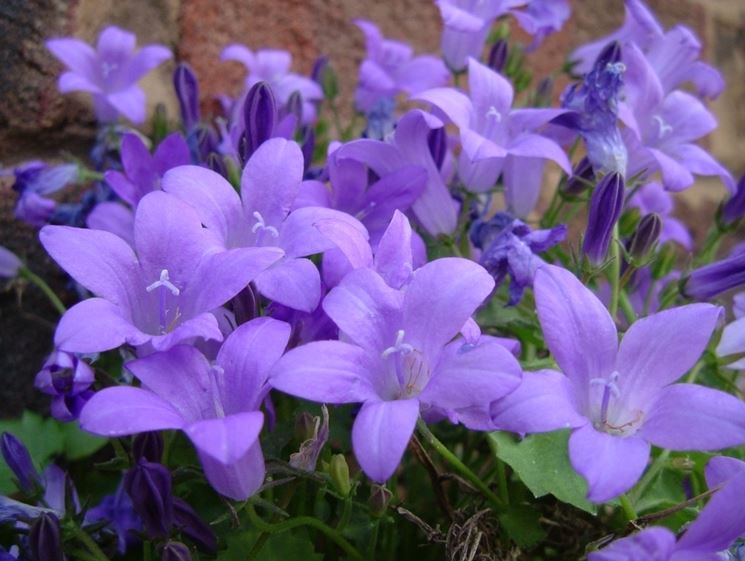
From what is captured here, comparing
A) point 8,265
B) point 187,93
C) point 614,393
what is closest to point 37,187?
point 8,265

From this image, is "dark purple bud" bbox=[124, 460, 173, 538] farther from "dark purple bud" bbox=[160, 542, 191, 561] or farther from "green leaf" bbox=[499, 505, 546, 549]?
"green leaf" bbox=[499, 505, 546, 549]

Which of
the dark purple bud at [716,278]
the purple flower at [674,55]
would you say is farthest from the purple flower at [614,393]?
the purple flower at [674,55]

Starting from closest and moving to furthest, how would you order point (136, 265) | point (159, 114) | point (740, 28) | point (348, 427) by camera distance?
point (136, 265) < point (348, 427) < point (159, 114) < point (740, 28)

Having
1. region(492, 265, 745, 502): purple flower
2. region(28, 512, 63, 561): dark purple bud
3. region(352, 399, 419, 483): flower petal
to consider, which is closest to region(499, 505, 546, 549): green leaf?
region(492, 265, 745, 502): purple flower

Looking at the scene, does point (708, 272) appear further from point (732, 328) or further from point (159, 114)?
point (159, 114)

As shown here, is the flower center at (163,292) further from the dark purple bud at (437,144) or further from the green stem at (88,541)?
the dark purple bud at (437,144)

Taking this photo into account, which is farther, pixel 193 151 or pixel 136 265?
pixel 193 151

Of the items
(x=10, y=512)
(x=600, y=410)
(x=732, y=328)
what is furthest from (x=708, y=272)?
(x=10, y=512)
